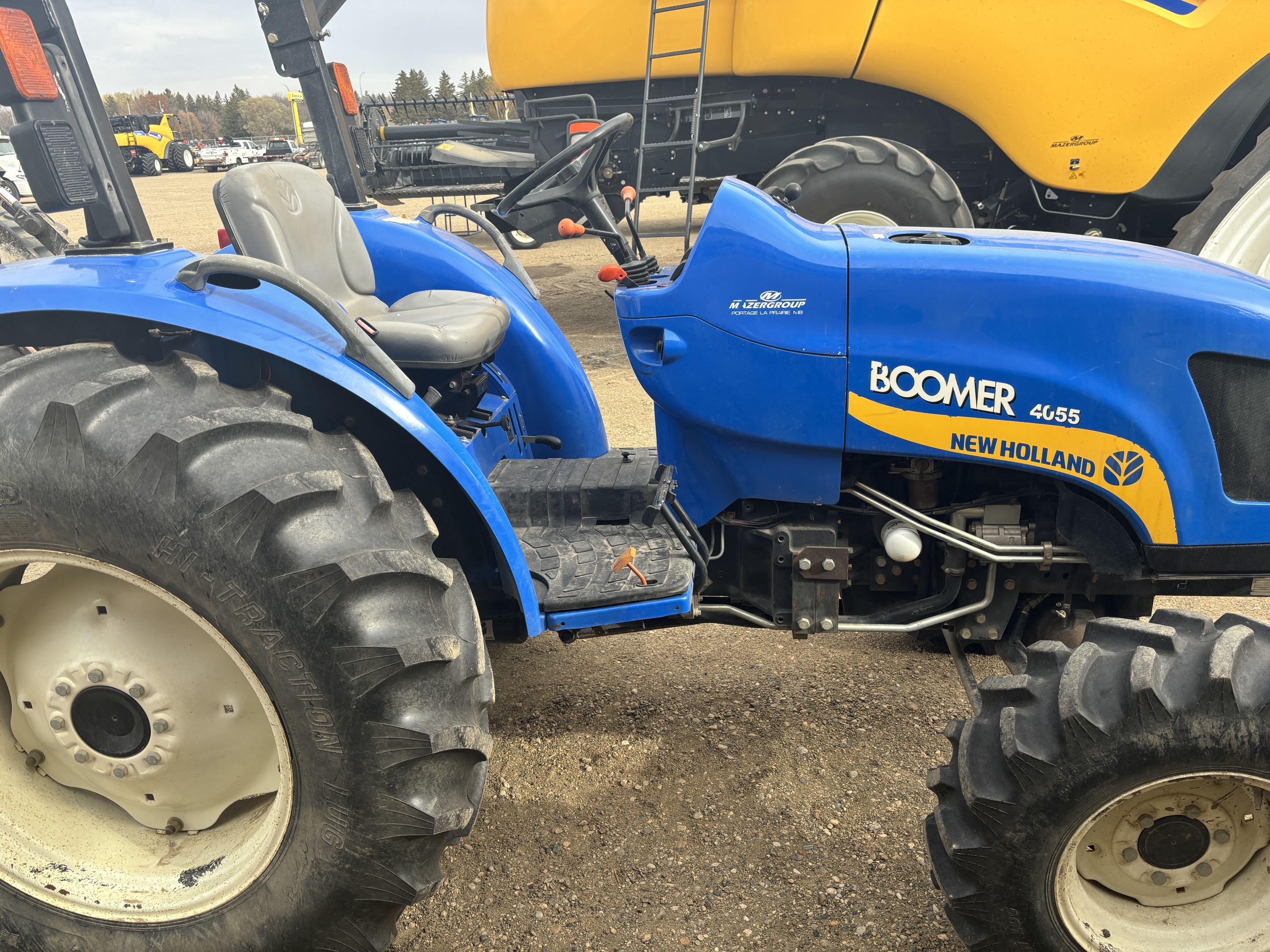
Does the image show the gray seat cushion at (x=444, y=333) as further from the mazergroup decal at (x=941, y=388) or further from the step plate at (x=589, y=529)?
the mazergroup decal at (x=941, y=388)

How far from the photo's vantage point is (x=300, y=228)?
232 centimetres

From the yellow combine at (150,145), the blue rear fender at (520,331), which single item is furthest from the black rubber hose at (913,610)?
the yellow combine at (150,145)

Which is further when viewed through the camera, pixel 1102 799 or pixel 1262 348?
pixel 1262 348

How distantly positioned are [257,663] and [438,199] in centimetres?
1380

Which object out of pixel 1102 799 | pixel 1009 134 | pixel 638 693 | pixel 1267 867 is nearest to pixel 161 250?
pixel 638 693

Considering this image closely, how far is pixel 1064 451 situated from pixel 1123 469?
0.34 ft

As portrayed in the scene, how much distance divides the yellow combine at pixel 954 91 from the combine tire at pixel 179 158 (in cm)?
2801

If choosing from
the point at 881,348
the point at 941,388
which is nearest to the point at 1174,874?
the point at 941,388

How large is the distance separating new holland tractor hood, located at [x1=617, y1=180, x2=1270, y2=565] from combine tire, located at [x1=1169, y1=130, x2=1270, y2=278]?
2319 mm

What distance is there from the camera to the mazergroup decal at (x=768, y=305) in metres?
1.69

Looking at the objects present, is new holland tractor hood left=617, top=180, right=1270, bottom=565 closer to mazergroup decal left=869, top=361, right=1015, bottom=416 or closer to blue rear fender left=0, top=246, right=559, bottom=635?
mazergroup decal left=869, top=361, right=1015, bottom=416

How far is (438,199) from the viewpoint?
14.1 meters

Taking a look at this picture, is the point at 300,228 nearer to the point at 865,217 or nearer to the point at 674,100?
the point at 865,217

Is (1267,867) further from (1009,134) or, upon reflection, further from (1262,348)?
(1009,134)
